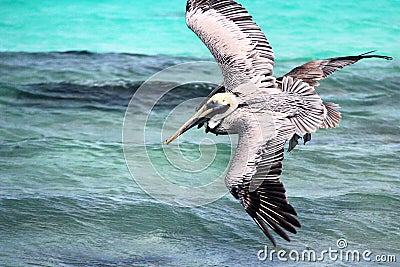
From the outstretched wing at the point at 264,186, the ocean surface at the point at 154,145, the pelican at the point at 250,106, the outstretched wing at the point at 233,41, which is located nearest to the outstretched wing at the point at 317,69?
the pelican at the point at 250,106

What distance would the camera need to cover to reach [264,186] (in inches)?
174

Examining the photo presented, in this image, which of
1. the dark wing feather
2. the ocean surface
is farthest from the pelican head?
the ocean surface

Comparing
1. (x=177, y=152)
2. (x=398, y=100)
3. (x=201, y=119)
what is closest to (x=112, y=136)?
(x=177, y=152)

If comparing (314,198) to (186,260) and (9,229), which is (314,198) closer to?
(186,260)

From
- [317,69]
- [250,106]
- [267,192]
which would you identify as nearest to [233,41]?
[250,106]

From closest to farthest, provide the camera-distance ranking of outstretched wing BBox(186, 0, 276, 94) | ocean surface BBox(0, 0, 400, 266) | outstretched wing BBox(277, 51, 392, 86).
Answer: outstretched wing BBox(186, 0, 276, 94) < outstretched wing BBox(277, 51, 392, 86) < ocean surface BBox(0, 0, 400, 266)

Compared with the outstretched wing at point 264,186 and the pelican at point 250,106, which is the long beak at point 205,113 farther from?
the outstretched wing at point 264,186

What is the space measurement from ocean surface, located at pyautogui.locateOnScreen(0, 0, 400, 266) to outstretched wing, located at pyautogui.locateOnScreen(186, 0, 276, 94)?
122cm

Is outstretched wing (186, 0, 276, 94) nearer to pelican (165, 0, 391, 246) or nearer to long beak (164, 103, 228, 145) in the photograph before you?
pelican (165, 0, 391, 246)

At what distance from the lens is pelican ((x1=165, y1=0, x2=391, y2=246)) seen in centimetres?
442

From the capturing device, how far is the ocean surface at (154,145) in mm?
5703

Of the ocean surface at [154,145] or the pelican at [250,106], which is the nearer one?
the pelican at [250,106]

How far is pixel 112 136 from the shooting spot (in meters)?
8.50

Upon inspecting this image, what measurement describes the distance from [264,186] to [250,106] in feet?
1.48
